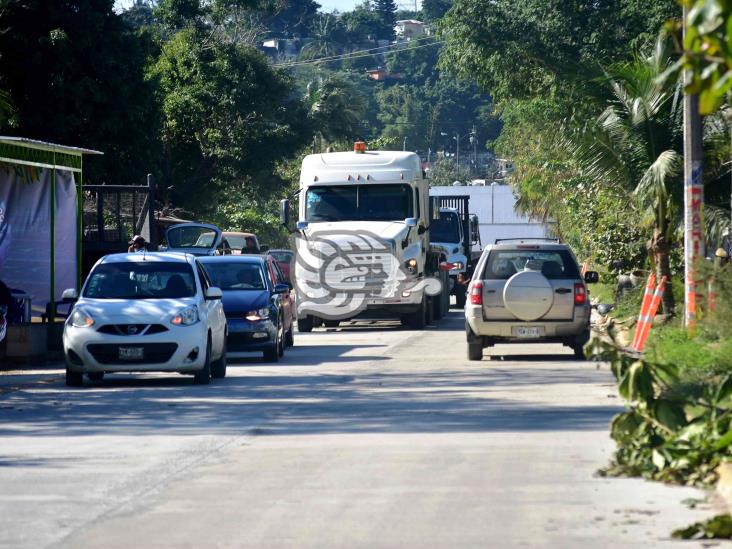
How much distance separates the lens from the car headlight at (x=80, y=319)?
1848 centimetres

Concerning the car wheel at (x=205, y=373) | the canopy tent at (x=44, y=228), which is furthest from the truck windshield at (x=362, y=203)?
the car wheel at (x=205, y=373)

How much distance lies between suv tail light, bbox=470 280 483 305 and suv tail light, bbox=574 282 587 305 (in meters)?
1.44

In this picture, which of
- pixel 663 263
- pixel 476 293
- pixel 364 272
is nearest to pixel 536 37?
pixel 364 272

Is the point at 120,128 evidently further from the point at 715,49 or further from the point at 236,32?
the point at 715,49

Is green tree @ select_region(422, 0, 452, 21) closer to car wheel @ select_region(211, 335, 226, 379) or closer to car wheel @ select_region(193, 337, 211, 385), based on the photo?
car wheel @ select_region(211, 335, 226, 379)

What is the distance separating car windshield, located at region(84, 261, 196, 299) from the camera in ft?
63.6

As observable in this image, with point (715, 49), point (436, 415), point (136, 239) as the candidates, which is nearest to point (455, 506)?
point (715, 49)

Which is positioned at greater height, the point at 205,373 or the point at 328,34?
the point at 328,34

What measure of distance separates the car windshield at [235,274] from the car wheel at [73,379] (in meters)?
5.29

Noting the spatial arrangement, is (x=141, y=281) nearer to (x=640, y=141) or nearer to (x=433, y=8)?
(x=640, y=141)

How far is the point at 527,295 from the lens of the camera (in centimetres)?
2131

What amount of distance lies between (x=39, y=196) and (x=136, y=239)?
6.56 ft

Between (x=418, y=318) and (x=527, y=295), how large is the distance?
10.3 meters

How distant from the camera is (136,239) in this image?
2712cm
